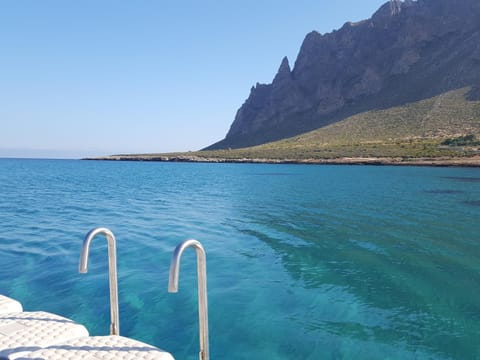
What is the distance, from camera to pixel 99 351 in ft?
13.3

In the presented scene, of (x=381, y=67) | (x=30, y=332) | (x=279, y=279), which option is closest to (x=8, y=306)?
(x=30, y=332)

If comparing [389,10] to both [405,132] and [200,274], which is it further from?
[200,274]

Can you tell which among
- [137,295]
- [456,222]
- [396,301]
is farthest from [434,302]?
[456,222]

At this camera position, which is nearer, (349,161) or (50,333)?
(50,333)

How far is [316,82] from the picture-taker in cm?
18862

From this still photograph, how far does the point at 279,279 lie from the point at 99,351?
294 inches

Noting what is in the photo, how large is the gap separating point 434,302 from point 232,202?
67.6 feet

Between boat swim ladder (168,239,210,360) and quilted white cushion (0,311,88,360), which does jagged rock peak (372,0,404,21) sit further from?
quilted white cushion (0,311,88,360)

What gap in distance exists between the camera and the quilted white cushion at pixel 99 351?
12.9 ft

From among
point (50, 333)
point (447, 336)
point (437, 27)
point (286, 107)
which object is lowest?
point (447, 336)

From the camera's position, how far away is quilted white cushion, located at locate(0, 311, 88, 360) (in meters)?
4.10

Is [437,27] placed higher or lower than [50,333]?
higher

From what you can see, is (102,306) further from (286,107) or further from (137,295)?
(286,107)

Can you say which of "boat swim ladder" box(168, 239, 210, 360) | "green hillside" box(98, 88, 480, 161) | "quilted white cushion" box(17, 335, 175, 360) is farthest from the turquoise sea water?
"green hillside" box(98, 88, 480, 161)
